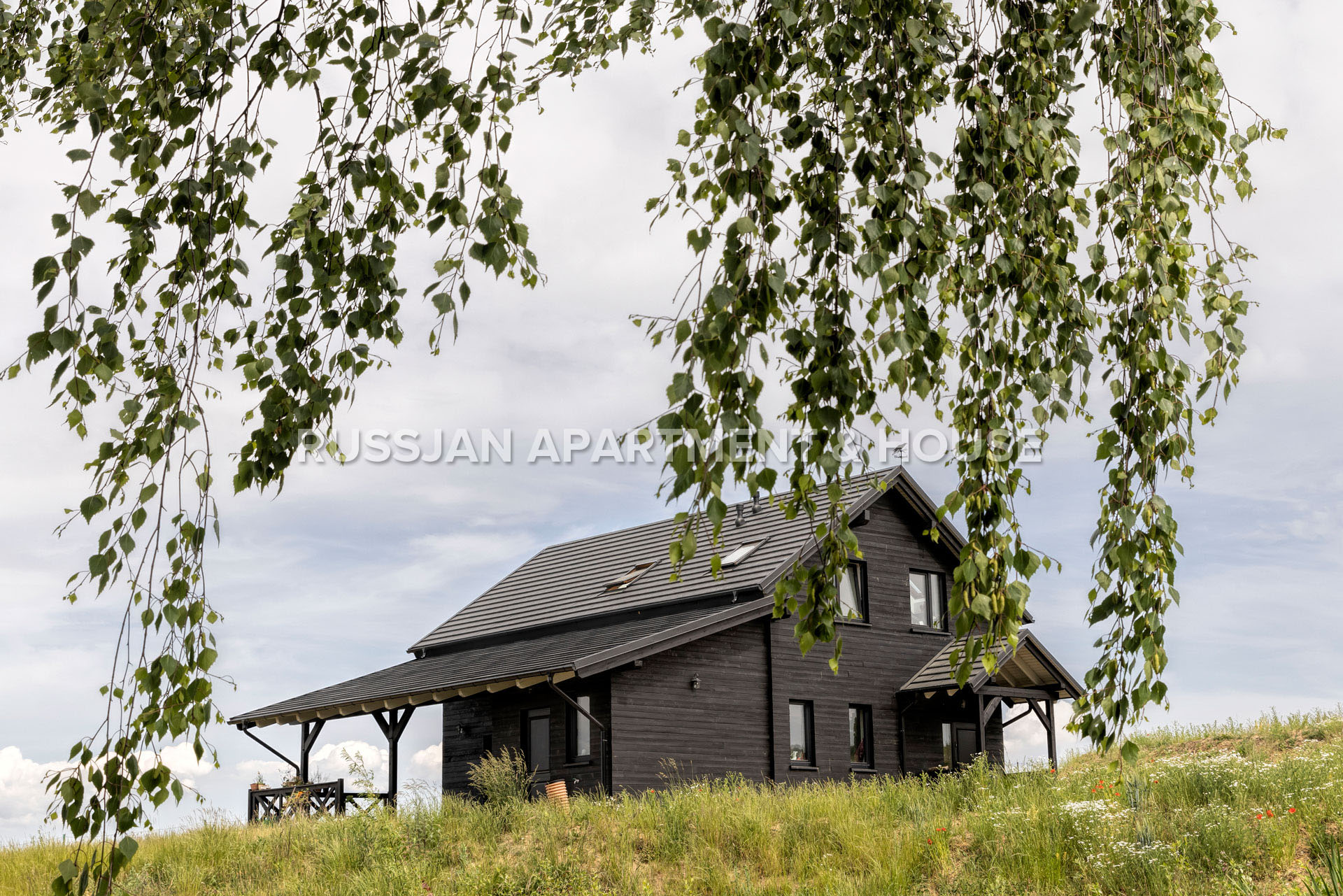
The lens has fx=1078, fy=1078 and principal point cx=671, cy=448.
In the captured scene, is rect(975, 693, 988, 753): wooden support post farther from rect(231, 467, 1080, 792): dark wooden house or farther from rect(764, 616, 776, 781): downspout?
rect(764, 616, 776, 781): downspout

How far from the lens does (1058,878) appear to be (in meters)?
9.45

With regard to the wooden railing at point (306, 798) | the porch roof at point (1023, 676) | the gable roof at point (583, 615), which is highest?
the gable roof at point (583, 615)

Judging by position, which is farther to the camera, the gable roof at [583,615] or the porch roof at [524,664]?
the gable roof at [583,615]

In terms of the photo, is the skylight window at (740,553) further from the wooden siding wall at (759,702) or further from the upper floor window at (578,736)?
the upper floor window at (578,736)

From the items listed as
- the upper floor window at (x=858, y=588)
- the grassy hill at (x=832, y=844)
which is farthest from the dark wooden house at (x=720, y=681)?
the grassy hill at (x=832, y=844)

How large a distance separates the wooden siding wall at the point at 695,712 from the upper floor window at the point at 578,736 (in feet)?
2.93

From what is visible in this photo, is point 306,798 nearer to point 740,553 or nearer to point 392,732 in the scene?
point 392,732

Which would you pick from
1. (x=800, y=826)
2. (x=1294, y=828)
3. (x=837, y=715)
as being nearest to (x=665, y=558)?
(x=837, y=715)

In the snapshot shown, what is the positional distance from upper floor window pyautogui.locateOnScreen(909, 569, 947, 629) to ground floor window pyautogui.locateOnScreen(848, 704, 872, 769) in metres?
2.21

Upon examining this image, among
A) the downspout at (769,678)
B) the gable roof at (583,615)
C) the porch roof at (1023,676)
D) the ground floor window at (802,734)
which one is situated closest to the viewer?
the gable roof at (583,615)

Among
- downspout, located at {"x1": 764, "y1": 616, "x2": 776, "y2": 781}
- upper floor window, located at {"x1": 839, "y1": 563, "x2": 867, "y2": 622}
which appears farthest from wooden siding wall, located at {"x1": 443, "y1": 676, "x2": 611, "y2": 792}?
upper floor window, located at {"x1": 839, "y1": 563, "x2": 867, "y2": 622}

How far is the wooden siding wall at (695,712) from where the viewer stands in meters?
16.0

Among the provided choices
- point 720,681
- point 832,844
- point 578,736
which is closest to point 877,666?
point 720,681

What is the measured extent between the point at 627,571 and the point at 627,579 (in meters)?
0.65
